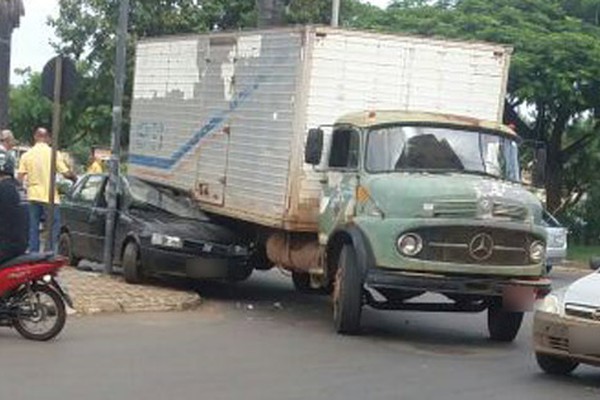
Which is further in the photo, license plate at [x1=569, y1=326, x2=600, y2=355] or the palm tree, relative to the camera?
the palm tree

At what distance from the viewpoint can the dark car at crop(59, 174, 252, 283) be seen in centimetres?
1469

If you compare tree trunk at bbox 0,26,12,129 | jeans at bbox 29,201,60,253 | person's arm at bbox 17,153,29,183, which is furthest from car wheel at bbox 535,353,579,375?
tree trunk at bbox 0,26,12,129

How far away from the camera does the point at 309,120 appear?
1346 cm

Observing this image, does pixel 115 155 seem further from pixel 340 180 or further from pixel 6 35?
pixel 340 180

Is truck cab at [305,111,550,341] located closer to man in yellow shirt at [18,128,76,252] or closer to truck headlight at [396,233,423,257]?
truck headlight at [396,233,423,257]

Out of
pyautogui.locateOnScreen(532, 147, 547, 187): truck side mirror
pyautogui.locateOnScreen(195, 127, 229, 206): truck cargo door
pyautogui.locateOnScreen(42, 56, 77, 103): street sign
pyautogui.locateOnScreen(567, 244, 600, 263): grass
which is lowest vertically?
pyautogui.locateOnScreen(567, 244, 600, 263): grass

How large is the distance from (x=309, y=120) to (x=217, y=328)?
279 centimetres

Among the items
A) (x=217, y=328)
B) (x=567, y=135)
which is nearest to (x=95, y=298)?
(x=217, y=328)

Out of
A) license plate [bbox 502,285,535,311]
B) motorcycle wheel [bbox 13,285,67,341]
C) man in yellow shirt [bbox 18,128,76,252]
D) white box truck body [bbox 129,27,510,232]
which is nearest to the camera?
motorcycle wheel [bbox 13,285,67,341]

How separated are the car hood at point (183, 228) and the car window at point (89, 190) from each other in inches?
63.4

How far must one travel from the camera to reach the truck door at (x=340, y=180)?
1240 centimetres

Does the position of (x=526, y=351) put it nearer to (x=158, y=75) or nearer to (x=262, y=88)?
(x=262, y=88)

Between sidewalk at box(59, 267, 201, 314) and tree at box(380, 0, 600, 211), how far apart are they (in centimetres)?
1738

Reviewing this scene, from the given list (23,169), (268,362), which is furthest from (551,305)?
(23,169)
